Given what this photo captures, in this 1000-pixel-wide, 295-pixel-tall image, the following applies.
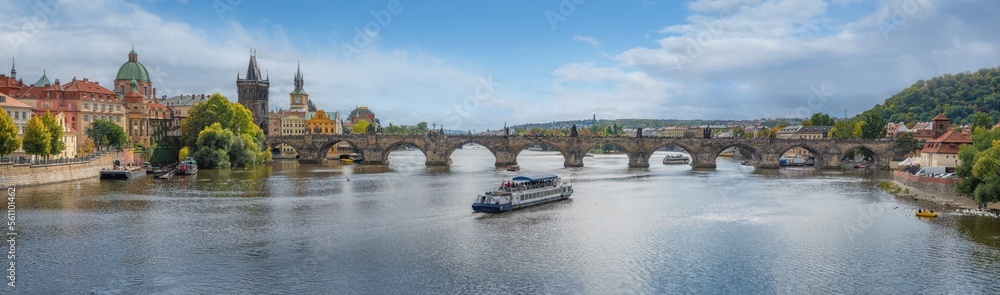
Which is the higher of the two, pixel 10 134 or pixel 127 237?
pixel 10 134

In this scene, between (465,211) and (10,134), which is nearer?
(465,211)

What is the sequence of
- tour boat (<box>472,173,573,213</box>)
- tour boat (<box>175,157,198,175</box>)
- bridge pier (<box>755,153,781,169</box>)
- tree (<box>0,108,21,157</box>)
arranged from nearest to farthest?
1. tour boat (<box>472,173,573,213</box>)
2. tree (<box>0,108,21,157</box>)
3. tour boat (<box>175,157,198,175</box>)
4. bridge pier (<box>755,153,781,169</box>)

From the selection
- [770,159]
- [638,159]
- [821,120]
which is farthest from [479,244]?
[821,120]

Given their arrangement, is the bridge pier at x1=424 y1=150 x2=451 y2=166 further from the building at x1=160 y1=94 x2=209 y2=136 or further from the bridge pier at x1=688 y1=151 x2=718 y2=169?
the building at x1=160 y1=94 x2=209 y2=136

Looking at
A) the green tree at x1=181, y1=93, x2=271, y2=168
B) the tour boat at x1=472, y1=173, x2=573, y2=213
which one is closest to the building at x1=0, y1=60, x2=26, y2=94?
the green tree at x1=181, y1=93, x2=271, y2=168

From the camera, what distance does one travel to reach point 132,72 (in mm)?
136875

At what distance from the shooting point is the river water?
107 feet

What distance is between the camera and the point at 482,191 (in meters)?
69.6

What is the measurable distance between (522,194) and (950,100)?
163743mm

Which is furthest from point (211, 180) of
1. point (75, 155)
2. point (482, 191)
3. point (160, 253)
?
point (160, 253)

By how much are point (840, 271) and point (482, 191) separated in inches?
1503

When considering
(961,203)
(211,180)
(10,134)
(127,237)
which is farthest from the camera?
(211,180)

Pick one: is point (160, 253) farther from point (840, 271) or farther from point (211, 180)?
point (211, 180)

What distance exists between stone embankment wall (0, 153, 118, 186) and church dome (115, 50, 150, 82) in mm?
59337
